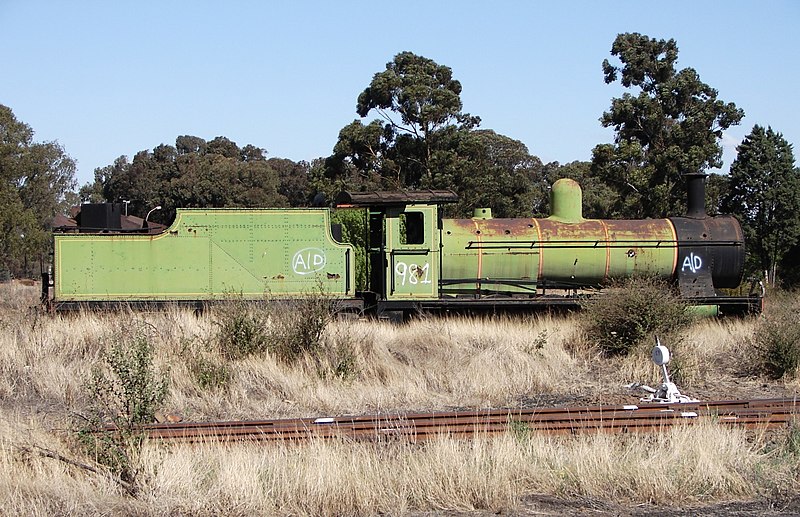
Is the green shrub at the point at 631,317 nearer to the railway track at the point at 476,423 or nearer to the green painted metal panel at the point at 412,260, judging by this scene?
the green painted metal panel at the point at 412,260

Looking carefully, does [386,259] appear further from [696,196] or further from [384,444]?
[384,444]

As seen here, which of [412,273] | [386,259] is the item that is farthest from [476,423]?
[386,259]

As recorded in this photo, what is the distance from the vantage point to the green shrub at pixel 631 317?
13227mm

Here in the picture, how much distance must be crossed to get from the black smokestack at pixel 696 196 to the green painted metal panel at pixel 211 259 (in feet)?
24.2

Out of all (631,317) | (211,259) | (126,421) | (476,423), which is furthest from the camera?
(211,259)

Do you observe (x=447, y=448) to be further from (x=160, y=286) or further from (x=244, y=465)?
(x=160, y=286)

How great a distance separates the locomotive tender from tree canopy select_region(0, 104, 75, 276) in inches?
969

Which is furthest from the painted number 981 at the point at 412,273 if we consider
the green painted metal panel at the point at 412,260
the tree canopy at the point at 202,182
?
the tree canopy at the point at 202,182

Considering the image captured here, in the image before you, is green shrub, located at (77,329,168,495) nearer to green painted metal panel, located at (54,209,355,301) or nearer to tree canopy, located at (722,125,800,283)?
green painted metal panel, located at (54,209,355,301)

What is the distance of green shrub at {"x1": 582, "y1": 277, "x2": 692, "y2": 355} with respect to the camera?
13.2 metres

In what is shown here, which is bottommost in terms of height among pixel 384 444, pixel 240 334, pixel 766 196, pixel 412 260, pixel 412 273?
pixel 384 444

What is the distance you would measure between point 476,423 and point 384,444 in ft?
3.75

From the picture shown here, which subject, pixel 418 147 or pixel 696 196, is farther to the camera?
pixel 418 147

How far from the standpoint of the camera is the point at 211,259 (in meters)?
15.7
